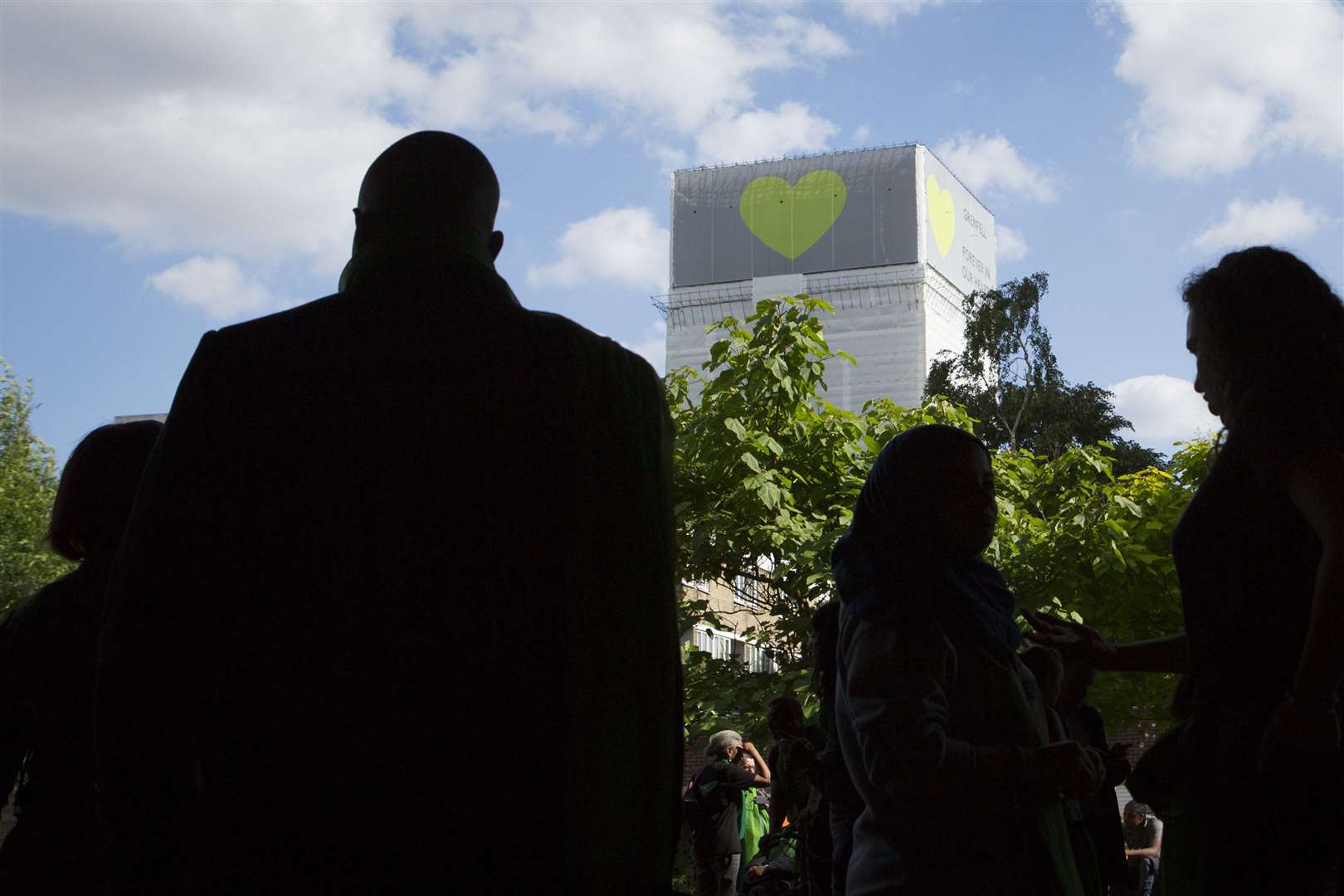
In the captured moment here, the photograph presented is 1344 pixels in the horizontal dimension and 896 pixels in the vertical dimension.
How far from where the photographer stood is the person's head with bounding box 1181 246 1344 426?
2299 millimetres

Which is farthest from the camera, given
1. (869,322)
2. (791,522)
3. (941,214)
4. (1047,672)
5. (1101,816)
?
(941,214)

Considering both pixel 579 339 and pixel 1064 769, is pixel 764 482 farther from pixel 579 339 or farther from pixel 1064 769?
pixel 579 339

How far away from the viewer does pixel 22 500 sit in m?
29.0

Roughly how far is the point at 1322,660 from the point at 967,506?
0.85 m

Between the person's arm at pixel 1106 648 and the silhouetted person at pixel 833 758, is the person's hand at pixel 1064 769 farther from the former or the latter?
the silhouetted person at pixel 833 758

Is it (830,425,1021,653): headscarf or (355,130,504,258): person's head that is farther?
(830,425,1021,653): headscarf

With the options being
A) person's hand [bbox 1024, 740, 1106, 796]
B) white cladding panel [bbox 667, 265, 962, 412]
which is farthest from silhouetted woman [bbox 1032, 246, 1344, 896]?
white cladding panel [bbox 667, 265, 962, 412]

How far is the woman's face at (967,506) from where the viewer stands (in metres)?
2.74

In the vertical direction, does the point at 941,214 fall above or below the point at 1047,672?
above

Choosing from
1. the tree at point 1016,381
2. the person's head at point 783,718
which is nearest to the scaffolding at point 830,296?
the tree at point 1016,381

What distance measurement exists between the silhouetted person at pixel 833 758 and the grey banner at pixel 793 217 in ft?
220

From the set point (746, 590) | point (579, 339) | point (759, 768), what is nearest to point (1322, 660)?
point (579, 339)

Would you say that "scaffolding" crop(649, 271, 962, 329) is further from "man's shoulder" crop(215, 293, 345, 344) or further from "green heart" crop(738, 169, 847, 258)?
"man's shoulder" crop(215, 293, 345, 344)

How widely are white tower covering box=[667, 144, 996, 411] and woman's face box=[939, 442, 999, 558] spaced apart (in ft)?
221
